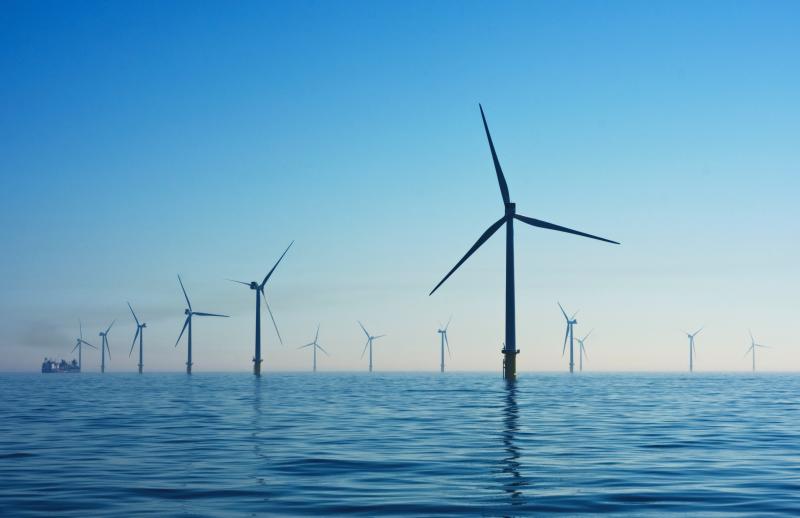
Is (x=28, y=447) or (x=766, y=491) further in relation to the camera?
(x=28, y=447)

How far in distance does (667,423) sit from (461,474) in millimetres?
20731

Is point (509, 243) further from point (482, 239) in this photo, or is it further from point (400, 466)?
point (400, 466)

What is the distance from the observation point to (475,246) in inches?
3428

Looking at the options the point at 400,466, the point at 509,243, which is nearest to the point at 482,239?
the point at 509,243

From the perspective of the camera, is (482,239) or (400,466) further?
(482,239)

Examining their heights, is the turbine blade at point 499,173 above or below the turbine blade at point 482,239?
above

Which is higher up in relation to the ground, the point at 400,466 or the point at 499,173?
the point at 499,173

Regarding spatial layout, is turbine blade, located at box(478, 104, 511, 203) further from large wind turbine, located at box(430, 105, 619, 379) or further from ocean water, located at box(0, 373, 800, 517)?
ocean water, located at box(0, 373, 800, 517)

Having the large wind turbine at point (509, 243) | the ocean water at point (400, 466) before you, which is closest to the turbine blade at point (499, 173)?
the large wind turbine at point (509, 243)

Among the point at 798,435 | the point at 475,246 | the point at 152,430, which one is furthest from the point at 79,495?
the point at 475,246

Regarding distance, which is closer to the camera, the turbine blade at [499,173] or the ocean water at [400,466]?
the ocean water at [400,466]

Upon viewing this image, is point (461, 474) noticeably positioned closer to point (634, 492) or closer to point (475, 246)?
point (634, 492)

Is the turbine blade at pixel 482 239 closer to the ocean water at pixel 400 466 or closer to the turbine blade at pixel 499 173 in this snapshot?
the turbine blade at pixel 499 173

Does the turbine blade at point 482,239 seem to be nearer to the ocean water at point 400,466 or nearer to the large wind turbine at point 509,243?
the large wind turbine at point 509,243
